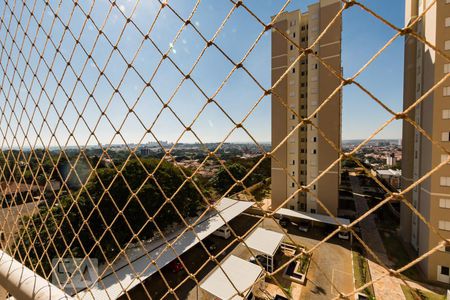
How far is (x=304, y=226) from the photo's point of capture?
6.23 metres

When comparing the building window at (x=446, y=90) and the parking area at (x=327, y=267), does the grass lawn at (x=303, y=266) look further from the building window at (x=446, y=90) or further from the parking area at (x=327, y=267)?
the building window at (x=446, y=90)

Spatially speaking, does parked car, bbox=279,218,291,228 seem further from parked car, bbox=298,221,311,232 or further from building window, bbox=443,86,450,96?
building window, bbox=443,86,450,96

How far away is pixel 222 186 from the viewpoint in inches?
393

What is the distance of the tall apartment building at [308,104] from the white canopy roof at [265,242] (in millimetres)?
1823

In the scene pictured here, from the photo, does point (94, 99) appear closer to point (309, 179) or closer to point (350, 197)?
point (309, 179)

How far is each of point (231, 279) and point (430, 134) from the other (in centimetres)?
425

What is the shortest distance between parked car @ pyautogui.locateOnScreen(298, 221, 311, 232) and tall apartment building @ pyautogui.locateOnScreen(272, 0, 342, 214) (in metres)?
0.41

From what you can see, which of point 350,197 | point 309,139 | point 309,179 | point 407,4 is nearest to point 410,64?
point 407,4

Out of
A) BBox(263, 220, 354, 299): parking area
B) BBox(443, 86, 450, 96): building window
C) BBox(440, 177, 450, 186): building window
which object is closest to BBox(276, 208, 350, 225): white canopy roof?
BBox(263, 220, 354, 299): parking area

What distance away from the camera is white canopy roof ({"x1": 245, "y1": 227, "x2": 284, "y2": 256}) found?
4.17 metres

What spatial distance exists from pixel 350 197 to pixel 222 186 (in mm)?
5667

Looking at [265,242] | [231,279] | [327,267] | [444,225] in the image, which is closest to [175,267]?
[231,279]

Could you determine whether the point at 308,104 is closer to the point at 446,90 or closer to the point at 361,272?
the point at 446,90

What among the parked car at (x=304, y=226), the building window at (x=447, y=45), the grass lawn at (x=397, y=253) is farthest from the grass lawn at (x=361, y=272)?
the building window at (x=447, y=45)
